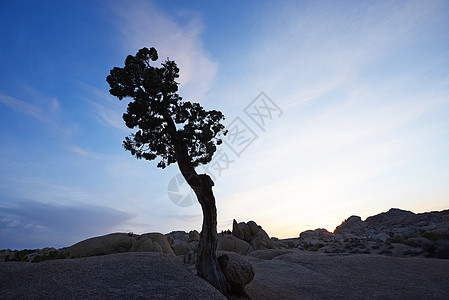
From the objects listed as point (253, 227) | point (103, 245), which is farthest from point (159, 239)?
point (253, 227)

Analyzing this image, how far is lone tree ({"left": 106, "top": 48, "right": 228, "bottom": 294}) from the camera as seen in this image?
1329cm

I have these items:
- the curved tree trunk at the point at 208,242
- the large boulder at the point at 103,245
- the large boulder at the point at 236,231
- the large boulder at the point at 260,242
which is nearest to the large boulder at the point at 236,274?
the curved tree trunk at the point at 208,242

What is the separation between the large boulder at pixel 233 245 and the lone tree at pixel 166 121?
23.2m

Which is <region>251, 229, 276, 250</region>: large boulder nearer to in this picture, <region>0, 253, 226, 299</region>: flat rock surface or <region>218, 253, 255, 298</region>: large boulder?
<region>218, 253, 255, 298</region>: large boulder

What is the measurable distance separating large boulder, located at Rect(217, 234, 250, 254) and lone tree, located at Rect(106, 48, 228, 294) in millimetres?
23155

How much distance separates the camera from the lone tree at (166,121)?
13289mm

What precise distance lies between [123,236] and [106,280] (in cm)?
1923

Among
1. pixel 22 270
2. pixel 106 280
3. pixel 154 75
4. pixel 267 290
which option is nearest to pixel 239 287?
pixel 267 290

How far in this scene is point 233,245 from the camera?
35781 mm

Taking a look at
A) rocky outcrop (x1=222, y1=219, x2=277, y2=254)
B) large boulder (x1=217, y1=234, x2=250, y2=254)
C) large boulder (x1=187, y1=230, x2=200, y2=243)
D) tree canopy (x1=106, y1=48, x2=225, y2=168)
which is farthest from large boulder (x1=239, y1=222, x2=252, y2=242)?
tree canopy (x1=106, y1=48, x2=225, y2=168)

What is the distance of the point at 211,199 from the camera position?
13.1m

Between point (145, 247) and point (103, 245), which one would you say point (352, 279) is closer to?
point (145, 247)

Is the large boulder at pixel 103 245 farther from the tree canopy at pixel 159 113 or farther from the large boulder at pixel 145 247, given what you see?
the tree canopy at pixel 159 113

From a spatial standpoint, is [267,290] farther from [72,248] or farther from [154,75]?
[72,248]
